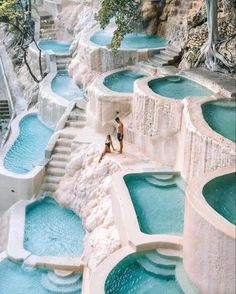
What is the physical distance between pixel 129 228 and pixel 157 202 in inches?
56.2

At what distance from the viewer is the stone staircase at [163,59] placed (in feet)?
57.3

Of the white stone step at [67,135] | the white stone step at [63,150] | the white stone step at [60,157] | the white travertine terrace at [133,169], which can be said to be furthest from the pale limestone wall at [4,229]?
the white stone step at [67,135]

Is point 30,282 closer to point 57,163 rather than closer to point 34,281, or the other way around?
point 34,281

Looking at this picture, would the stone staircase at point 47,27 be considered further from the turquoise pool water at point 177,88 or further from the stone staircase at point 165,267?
the stone staircase at point 165,267

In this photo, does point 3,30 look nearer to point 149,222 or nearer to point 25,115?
point 25,115

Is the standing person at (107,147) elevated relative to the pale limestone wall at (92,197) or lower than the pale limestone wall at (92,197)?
elevated

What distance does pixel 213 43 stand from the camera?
15414 millimetres

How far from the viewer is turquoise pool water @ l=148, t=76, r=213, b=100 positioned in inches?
552

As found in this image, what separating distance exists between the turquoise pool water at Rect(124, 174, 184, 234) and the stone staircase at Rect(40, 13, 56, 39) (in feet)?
57.9

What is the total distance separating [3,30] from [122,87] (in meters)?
19.2

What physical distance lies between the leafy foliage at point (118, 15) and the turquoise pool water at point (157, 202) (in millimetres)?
6607

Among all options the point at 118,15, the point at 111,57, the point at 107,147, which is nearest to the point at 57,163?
the point at 107,147

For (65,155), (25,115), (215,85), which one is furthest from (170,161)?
(25,115)

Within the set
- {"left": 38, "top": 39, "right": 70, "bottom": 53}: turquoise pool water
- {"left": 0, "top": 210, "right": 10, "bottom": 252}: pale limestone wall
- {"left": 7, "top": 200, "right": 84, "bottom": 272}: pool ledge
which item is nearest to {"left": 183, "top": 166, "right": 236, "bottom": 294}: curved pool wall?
{"left": 7, "top": 200, "right": 84, "bottom": 272}: pool ledge
